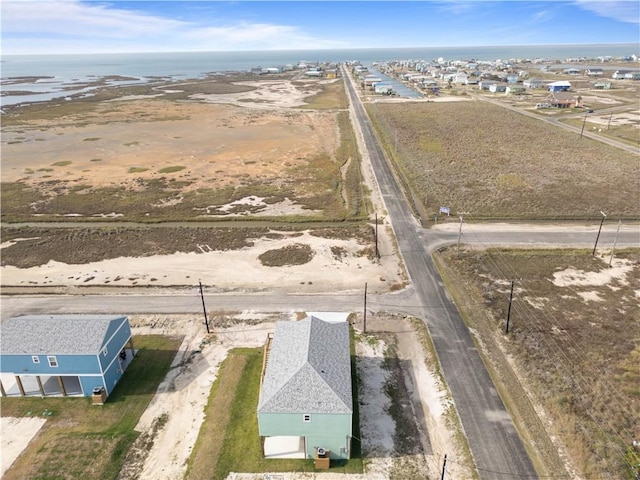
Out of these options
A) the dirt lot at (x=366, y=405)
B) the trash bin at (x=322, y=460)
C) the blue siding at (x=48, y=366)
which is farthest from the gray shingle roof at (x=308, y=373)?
the blue siding at (x=48, y=366)

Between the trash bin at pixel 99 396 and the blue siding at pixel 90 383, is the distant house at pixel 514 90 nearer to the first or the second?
the blue siding at pixel 90 383

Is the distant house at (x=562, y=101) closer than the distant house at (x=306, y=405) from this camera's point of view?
No

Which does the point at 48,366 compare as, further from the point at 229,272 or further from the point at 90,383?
the point at 229,272

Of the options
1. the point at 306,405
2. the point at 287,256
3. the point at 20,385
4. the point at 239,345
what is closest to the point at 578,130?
the point at 287,256

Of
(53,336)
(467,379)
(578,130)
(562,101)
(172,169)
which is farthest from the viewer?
(562,101)

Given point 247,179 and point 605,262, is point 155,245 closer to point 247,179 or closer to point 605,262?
point 247,179

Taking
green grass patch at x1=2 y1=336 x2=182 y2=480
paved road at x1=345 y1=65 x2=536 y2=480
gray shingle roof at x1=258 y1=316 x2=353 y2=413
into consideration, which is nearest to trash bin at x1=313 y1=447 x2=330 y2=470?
gray shingle roof at x1=258 y1=316 x2=353 y2=413

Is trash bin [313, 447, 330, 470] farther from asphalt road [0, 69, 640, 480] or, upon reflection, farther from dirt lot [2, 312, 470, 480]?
asphalt road [0, 69, 640, 480]
